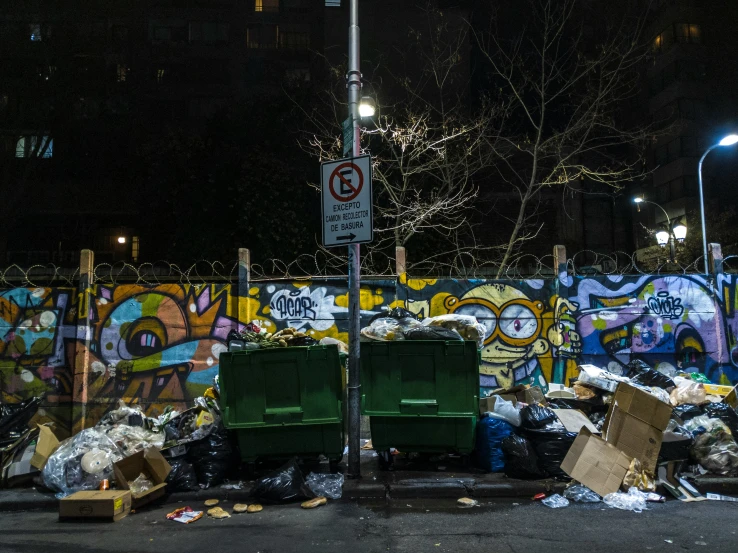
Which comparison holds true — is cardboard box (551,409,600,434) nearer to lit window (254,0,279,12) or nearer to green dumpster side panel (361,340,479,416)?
green dumpster side panel (361,340,479,416)

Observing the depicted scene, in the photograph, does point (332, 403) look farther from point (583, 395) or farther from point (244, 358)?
point (583, 395)

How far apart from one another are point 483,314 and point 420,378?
2.36 meters

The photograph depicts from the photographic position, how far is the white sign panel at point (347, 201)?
20.1 feet

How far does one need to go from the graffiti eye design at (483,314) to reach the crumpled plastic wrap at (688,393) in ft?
7.76

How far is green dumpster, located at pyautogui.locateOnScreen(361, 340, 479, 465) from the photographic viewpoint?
6.08m

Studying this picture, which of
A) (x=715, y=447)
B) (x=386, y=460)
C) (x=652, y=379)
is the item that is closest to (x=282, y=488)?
(x=386, y=460)

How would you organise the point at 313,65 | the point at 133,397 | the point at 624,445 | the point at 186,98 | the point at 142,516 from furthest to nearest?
the point at 186,98
the point at 313,65
the point at 133,397
the point at 624,445
the point at 142,516

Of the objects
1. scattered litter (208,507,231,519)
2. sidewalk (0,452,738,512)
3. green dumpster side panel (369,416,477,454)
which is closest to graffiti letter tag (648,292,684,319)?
sidewalk (0,452,738,512)

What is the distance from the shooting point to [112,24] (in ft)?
91.8

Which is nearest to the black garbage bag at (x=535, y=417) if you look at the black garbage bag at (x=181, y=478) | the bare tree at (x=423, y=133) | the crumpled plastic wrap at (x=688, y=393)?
the crumpled plastic wrap at (x=688, y=393)

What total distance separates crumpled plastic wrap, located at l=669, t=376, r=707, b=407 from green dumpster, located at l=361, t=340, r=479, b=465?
2497 millimetres

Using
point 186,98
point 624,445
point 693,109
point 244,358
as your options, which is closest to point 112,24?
point 186,98

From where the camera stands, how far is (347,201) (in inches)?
246

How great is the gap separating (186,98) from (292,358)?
90.7 ft
